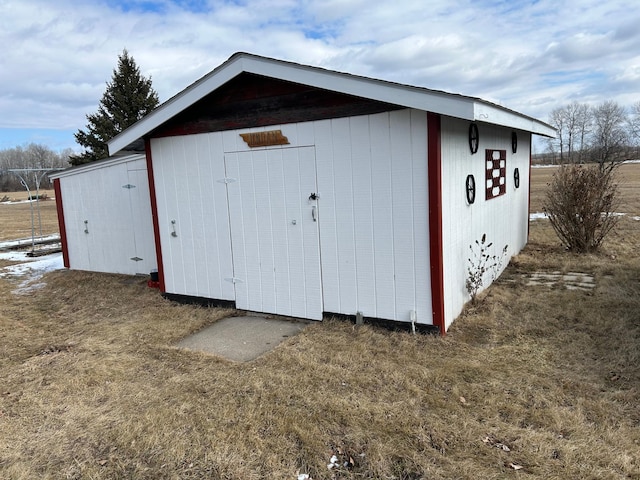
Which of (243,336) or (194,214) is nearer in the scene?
(243,336)

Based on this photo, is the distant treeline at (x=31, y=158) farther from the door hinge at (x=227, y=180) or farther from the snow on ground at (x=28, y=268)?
the door hinge at (x=227, y=180)

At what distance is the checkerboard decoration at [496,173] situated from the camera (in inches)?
234

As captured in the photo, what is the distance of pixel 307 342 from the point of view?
4430 millimetres

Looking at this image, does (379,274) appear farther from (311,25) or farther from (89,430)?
(311,25)

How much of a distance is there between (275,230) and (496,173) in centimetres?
325

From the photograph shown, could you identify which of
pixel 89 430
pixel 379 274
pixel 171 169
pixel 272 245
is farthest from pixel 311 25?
pixel 89 430

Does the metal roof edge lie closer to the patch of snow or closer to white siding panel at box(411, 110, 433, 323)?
white siding panel at box(411, 110, 433, 323)

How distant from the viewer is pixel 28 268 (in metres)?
9.50

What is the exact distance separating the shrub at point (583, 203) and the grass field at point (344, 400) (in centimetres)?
246

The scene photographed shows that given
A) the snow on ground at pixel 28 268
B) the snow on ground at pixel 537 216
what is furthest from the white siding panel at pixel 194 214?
the snow on ground at pixel 537 216

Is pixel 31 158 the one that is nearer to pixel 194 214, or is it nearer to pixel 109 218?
pixel 109 218

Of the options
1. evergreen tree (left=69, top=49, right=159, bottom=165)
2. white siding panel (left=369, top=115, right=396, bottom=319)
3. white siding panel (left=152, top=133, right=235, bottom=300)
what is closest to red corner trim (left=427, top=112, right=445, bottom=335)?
white siding panel (left=369, top=115, right=396, bottom=319)

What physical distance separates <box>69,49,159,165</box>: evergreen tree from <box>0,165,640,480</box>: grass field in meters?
17.6

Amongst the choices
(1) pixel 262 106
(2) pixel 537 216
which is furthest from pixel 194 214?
(2) pixel 537 216
